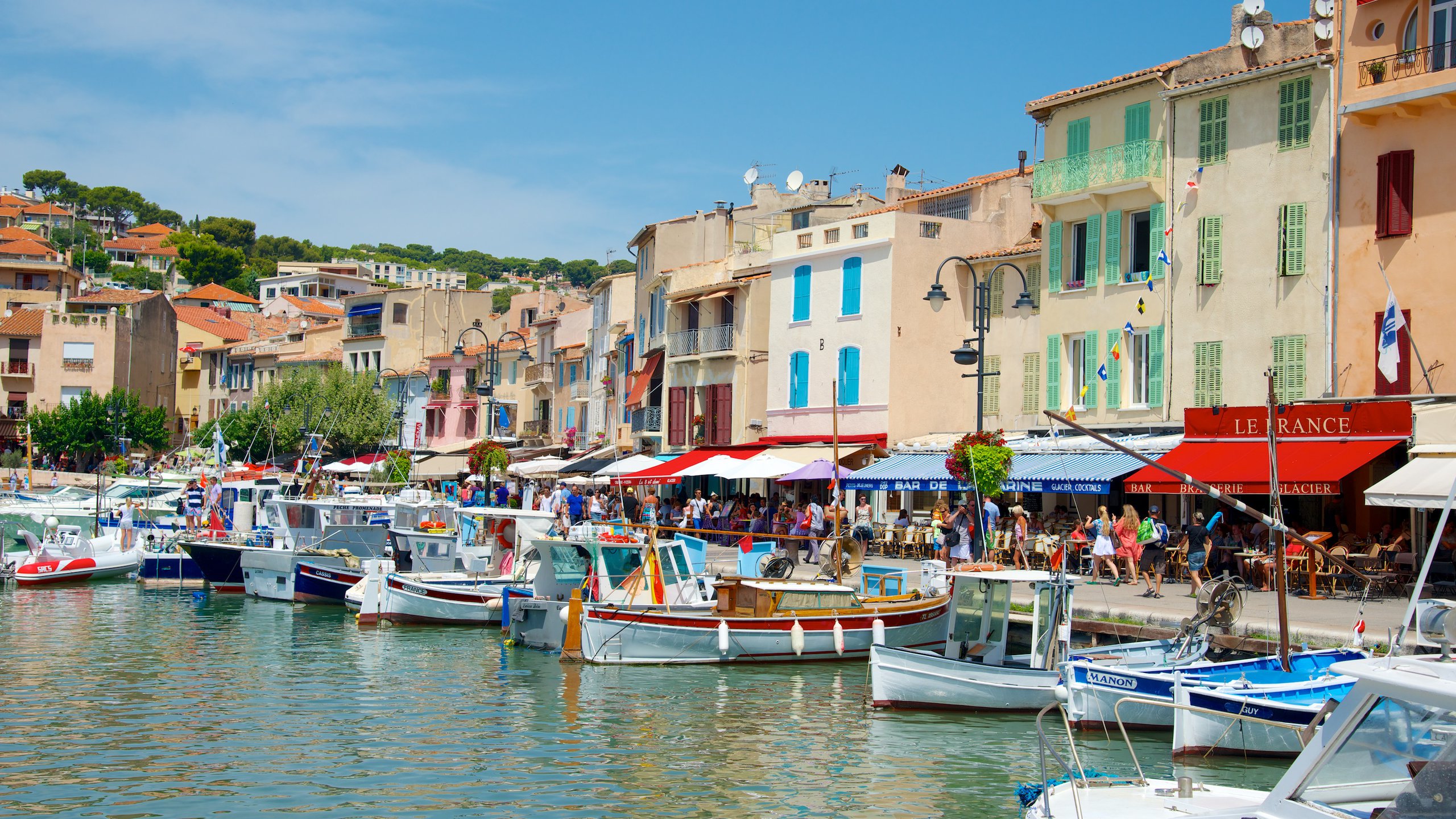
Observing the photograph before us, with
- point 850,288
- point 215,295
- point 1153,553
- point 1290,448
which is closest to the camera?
point 1153,553

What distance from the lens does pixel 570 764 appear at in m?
15.3

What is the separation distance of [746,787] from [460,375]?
63.6 m

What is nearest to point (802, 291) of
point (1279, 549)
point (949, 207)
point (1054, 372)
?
point (949, 207)

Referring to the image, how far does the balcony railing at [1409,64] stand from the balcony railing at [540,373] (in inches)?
1936

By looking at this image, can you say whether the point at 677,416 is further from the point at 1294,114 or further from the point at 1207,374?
the point at 1294,114

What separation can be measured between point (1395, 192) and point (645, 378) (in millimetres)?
31408

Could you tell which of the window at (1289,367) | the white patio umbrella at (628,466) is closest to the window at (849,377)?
the white patio umbrella at (628,466)

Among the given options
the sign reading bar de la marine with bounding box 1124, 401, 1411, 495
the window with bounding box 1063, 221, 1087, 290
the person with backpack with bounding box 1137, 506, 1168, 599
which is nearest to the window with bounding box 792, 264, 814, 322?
the window with bounding box 1063, 221, 1087, 290

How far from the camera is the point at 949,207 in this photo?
4428 cm

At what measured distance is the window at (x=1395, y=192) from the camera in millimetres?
26688

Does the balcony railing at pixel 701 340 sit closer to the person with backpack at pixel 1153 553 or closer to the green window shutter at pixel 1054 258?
the green window shutter at pixel 1054 258

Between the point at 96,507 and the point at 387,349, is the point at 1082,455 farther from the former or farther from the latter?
the point at 387,349

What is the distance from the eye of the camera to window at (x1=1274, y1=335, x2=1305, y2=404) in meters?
28.4

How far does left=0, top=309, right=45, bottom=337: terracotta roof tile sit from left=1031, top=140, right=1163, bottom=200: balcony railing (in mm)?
68560
